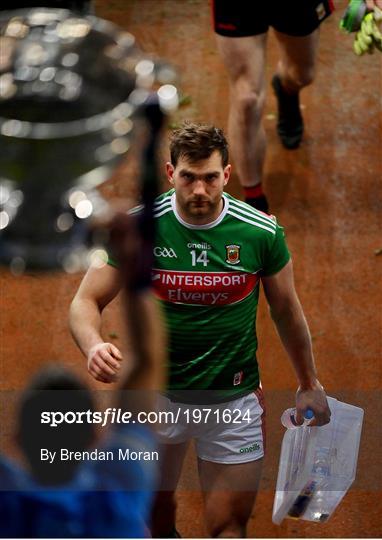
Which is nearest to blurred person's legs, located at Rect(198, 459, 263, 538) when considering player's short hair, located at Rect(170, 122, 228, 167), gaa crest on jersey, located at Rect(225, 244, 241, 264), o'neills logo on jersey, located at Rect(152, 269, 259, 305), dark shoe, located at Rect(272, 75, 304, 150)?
o'neills logo on jersey, located at Rect(152, 269, 259, 305)

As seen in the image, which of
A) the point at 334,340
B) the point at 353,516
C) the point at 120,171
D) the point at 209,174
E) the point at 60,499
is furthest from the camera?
the point at 120,171

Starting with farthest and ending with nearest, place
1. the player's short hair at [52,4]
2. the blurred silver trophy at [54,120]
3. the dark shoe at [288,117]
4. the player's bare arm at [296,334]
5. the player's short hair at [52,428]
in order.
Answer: the player's short hair at [52,4] → the dark shoe at [288,117] → the blurred silver trophy at [54,120] → the player's bare arm at [296,334] → the player's short hair at [52,428]

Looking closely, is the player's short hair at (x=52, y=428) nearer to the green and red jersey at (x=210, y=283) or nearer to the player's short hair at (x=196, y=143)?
the green and red jersey at (x=210, y=283)

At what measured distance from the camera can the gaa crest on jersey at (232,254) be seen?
12.0ft

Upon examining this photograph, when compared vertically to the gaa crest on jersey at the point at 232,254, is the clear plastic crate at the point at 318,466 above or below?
below

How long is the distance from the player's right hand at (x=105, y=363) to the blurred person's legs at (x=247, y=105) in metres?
2.40

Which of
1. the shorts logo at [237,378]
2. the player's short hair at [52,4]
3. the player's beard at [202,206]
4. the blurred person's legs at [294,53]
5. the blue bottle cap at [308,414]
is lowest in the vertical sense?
the player's short hair at [52,4]

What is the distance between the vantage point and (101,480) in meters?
2.48

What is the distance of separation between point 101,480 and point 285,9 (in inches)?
141

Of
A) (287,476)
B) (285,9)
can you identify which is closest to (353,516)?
(287,476)

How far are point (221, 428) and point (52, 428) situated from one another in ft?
2.50

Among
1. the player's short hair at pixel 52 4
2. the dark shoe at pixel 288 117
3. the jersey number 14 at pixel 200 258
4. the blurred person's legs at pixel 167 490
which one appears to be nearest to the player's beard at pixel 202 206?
the jersey number 14 at pixel 200 258

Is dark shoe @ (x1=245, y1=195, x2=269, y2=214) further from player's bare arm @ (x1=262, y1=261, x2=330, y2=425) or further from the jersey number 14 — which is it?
the jersey number 14

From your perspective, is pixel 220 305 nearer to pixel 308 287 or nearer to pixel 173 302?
pixel 173 302
